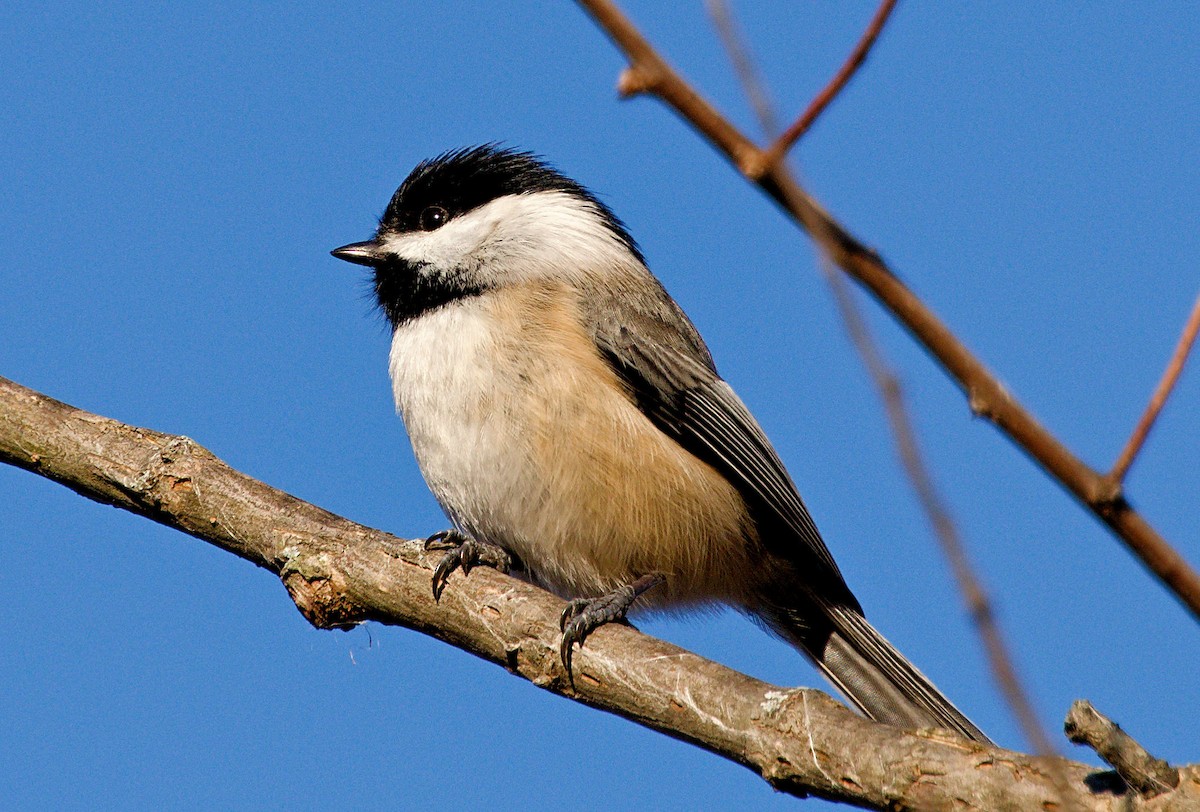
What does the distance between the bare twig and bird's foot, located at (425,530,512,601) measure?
91.9 inches

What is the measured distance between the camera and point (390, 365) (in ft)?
17.0

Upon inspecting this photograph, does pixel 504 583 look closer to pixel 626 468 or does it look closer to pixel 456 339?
pixel 626 468

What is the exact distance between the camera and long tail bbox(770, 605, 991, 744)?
4.86 meters

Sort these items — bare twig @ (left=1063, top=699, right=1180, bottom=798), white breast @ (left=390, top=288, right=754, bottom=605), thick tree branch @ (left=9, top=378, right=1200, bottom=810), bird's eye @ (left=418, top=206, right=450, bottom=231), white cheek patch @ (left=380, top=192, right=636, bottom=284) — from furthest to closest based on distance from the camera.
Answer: bird's eye @ (left=418, top=206, right=450, bottom=231) → white cheek patch @ (left=380, top=192, right=636, bottom=284) → white breast @ (left=390, top=288, right=754, bottom=605) → thick tree branch @ (left=9, top=378, right=1200, bottom=810) → bare twig @ (left=1063, top=699, right=1180, bottom=798)

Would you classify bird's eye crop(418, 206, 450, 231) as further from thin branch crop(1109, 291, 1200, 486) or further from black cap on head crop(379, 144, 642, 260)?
thin branch crop(1109, 291, 1200, 486)

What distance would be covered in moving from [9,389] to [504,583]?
2.00 m

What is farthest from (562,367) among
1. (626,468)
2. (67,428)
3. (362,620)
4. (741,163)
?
(741,163)

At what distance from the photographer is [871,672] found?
501 centimetres

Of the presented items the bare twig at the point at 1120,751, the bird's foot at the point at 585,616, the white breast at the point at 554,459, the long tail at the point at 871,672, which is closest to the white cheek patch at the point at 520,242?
the white breast at the point at 554,459

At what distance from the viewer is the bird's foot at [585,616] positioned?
157 inches

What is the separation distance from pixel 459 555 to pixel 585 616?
571mm

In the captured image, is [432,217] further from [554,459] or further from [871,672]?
[871,672]

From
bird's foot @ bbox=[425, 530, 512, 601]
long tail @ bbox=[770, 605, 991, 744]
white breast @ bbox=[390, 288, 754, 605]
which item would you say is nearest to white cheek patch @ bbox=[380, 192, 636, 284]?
white breast @ bbox=[390, 288, 754, 605]

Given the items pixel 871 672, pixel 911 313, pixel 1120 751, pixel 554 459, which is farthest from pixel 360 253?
pixel 911 313
